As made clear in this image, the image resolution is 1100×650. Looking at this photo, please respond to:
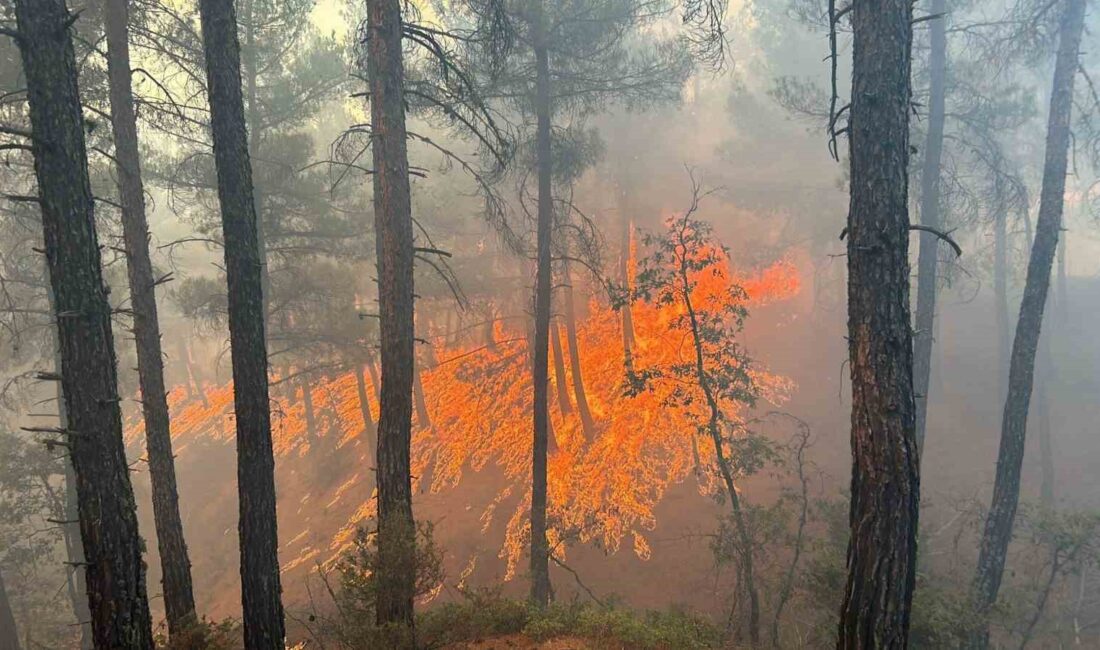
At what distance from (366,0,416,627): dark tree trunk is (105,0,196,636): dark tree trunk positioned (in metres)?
2.87

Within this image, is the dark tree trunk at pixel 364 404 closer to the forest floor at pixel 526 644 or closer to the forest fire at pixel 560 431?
the forest fire at pixel 560 431

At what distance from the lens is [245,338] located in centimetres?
495

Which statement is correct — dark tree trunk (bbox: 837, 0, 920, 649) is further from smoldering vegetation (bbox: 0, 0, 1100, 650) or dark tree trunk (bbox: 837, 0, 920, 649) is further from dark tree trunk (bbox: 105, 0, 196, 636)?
dark tree trunk (bbox: 105, 0, 196, 636)

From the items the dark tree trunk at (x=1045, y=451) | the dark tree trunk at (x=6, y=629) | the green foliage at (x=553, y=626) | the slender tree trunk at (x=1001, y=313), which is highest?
the slender tree trunk at (x=1001, y=313)

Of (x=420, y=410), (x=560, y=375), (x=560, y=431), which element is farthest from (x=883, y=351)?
(x=420, y=410)

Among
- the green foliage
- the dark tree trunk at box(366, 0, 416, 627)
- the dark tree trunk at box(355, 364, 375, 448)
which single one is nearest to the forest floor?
the green foliage

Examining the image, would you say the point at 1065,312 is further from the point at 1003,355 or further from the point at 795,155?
the point at 795,155

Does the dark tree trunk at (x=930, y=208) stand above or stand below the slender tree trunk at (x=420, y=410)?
Result: above

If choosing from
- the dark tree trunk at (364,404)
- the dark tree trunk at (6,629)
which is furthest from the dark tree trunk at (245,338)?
the dark tree trunk at (364,404)

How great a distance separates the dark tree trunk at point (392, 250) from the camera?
5.98 m

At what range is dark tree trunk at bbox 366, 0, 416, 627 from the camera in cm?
598

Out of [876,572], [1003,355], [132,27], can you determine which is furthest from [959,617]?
[1003,355]

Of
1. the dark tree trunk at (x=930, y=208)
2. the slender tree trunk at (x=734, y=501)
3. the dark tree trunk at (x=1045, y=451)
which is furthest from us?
the dark tree trunk at (x=1045, y=451)

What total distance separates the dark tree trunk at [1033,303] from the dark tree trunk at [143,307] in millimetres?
10519
